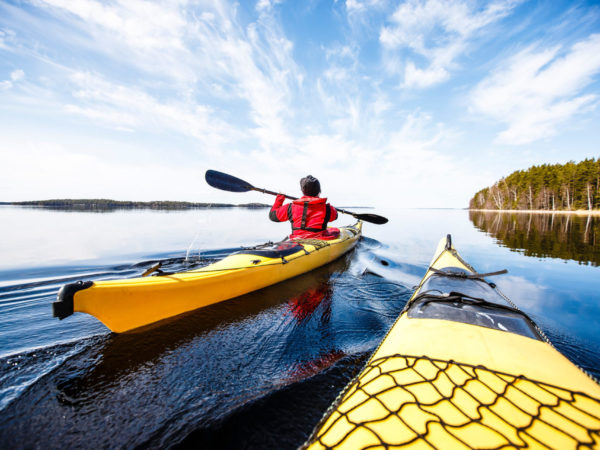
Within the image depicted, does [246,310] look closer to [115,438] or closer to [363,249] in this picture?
[115,438]

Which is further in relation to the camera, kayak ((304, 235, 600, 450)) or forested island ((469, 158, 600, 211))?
forested island ((469, 158, 600, 211))

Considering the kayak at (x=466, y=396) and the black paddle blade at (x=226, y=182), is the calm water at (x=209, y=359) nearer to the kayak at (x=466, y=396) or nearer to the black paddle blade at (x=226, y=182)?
the kayak at (x=466, y=396)

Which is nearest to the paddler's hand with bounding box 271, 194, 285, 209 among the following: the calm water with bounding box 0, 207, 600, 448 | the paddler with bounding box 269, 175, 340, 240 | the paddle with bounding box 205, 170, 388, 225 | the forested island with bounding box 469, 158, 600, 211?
the paddler with bounding box 269, 175, 340, 240

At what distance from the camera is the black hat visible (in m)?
5.57

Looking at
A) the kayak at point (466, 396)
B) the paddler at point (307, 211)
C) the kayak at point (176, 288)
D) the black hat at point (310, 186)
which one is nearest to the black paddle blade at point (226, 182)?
the paddler at point (307, 211)

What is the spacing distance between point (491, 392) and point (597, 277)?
24.2 ft

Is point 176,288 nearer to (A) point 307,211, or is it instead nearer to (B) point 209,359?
(B) point 209,359

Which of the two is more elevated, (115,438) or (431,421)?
(431,421)

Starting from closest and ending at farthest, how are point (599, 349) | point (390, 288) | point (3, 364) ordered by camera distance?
point (3, 364), point (599, 349), point (390, 288)

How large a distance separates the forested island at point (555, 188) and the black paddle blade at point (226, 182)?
55835 mm

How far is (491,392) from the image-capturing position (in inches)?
46.8

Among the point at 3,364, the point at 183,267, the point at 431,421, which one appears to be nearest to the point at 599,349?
the point at 431,421

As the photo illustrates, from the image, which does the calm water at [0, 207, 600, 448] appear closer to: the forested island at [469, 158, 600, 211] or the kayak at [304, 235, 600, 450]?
the kayak at [304, 235, 600, 450]

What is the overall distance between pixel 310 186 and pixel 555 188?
57734mm
